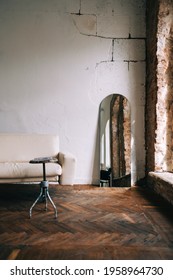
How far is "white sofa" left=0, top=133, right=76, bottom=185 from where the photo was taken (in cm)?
310

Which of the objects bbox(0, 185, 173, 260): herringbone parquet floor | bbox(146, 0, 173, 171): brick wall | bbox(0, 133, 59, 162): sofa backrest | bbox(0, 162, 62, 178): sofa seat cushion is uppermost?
bbox(146, 0, 173, 171): brick wall

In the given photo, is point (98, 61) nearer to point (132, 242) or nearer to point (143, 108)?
point (143, 108)

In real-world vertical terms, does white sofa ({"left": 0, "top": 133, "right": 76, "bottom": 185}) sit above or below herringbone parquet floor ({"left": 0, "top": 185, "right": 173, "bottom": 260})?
above

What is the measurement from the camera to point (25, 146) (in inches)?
145

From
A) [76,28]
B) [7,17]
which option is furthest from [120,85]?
[7,17]

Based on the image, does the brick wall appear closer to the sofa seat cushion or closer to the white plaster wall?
the white plaster wall

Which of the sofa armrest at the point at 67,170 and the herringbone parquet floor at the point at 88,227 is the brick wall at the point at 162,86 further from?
the sofa armrest at the point at 67,170

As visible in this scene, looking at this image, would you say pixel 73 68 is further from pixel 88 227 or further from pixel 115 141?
pixel 88 227

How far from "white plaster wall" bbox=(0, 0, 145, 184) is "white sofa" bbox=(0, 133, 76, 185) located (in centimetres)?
47

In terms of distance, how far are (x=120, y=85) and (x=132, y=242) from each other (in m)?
2.94

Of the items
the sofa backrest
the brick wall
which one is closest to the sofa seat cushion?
the sofa backrest

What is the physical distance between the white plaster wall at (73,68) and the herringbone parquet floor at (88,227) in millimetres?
1202

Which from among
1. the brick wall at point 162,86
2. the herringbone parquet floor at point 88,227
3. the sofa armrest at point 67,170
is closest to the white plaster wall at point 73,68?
the brick wall at point 162,86
